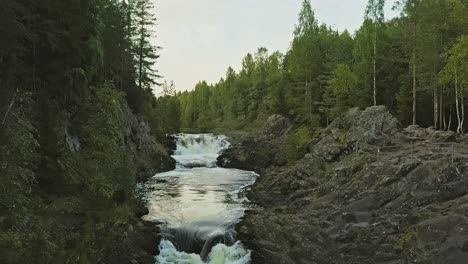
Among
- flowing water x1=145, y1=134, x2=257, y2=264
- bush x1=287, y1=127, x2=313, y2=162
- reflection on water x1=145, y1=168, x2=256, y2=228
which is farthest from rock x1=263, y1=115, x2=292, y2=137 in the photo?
bush x1=287, y1=127, x2=313, y2=162

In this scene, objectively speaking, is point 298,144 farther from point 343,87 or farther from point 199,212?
point 199,212

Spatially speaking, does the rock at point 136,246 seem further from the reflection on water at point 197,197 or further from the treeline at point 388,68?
the treeline at point 388,68

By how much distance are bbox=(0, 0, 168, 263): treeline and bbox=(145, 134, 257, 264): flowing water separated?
2.83 m

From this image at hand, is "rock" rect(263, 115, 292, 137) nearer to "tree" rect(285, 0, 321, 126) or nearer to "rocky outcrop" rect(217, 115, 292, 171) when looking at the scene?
"rocky outcrop" rect(217, 115, 292, 171)

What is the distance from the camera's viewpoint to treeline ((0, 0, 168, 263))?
12.5m

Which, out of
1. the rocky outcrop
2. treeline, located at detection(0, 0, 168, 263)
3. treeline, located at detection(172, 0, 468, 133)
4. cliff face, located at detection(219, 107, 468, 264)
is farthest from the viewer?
the rocky outcrop

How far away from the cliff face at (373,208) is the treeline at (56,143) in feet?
25.5

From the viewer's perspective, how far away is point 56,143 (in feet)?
57.9

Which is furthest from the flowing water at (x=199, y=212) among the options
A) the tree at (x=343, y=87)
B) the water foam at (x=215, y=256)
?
the tree at (x=343, y=87)

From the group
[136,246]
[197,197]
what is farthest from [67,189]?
[197,197]

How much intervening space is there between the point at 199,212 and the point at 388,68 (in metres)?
32.5

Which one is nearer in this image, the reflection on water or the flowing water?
the flowing water

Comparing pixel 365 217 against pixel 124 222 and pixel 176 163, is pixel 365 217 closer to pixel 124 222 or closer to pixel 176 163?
pixel 124 222

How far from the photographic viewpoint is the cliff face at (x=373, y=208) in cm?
1812
